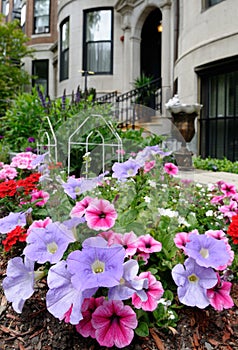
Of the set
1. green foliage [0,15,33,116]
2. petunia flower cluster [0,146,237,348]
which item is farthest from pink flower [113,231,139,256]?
green foliage [0,15,33,116]

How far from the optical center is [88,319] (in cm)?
118

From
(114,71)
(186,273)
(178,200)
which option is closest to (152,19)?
(114,71)

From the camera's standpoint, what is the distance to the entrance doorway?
43.7 ft

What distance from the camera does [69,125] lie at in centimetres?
368

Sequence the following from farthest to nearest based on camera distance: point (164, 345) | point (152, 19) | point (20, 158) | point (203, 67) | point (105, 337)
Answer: point (152, 19) → point (203, 67) → point (20, 158) → point (164, 345) → point (105, 337)

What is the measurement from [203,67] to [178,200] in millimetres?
6716

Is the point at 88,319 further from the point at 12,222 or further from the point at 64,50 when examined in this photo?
the point at 64,50

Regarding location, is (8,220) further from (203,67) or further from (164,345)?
(203,67)

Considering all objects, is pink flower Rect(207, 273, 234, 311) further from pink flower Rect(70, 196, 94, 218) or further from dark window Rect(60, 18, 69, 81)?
dark window Rect(60, 18, 69, 81)

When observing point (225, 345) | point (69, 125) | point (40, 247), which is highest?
point (69, 125)

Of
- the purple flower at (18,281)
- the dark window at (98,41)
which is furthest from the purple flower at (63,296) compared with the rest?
the dark window at (98,41)

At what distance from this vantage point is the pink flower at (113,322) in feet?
3.66

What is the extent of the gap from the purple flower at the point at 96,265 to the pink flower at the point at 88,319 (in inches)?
5.9

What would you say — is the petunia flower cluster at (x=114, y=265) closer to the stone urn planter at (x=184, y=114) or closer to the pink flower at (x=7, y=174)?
the pink flower at (x=7, y=174)
